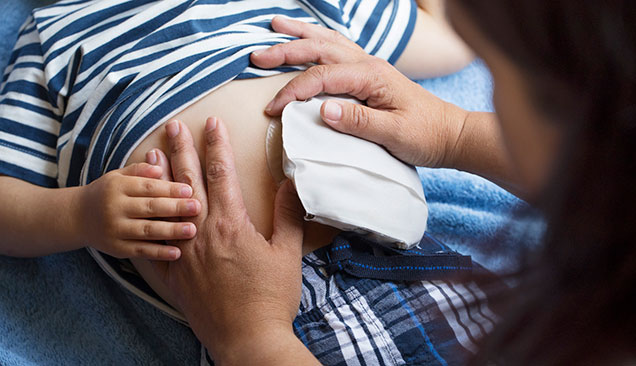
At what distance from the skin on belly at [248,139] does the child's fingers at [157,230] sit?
0.08 m

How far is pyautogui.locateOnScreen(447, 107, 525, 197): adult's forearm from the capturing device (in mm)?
789

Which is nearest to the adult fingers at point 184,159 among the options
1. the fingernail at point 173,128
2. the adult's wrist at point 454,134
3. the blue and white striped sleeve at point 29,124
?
the fingernail at point 173,128

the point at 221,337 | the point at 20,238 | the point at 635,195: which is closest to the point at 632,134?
the point at 635,195

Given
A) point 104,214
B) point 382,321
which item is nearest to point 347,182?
point 382,321

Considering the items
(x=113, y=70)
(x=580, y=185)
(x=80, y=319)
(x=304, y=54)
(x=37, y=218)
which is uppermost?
(x=580, y=185)

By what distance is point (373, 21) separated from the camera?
0.94m

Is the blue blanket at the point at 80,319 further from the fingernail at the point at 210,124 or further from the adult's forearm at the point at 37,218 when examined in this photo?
the fingernail at the point at 210,124

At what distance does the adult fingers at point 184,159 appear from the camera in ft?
2.39

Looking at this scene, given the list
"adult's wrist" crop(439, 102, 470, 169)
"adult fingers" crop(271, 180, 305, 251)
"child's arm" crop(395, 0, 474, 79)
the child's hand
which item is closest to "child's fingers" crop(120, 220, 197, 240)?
the child's hand

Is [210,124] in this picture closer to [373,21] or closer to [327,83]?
[327,83]

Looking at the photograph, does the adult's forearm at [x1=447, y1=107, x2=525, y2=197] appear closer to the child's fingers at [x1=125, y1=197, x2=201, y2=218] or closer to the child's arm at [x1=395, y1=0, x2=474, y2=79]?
the child's arm at [x1=395, y1=0, x2=474, y2=79]

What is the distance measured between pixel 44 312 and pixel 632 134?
0.82 meters

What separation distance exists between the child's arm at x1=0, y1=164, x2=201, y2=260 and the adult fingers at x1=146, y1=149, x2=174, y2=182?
0.02 metres

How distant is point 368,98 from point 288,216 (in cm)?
20
